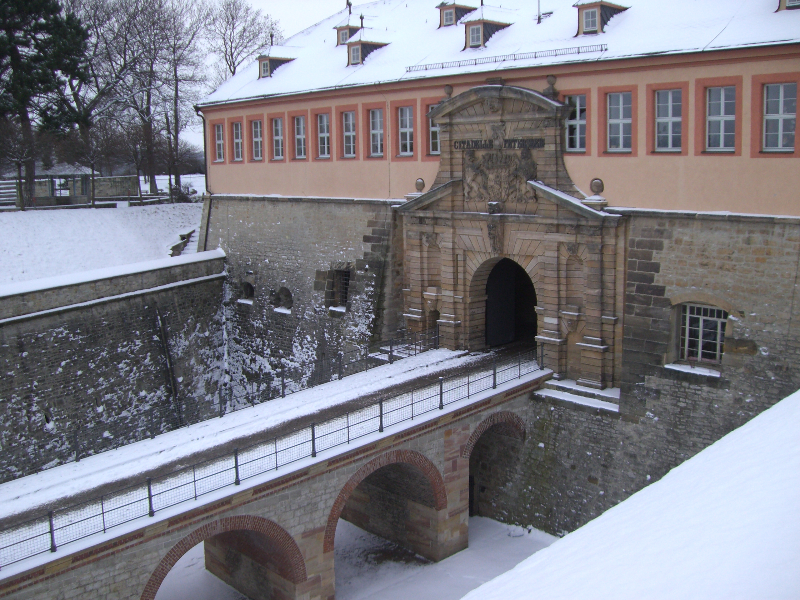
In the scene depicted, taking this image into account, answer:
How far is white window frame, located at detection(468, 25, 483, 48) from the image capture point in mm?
21234

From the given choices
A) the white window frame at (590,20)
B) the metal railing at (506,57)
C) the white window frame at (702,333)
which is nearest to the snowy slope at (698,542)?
the white window frame at (702,333)

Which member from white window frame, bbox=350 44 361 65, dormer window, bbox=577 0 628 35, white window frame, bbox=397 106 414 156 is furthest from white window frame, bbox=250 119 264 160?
dormer window, bbox=577 0 628 35

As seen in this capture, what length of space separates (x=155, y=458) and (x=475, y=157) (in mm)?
10174

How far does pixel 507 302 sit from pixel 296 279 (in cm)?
690

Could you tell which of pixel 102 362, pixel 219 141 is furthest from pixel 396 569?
pixel 219 141

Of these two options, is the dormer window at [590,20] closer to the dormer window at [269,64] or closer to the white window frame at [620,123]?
the white window frame at [620,123]

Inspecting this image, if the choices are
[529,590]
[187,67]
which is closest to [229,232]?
[187,67]

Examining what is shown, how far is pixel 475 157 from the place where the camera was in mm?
20656

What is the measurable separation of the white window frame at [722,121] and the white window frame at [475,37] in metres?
6.26

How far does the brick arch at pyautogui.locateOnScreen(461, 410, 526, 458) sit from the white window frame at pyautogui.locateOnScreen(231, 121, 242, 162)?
13.8 meters

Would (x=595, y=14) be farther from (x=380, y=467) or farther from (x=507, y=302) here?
(x=380, y=467)

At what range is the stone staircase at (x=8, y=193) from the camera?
3043cm

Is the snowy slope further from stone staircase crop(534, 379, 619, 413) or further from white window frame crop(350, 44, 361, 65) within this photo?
white window frame crop(350, 44, 361, 65)

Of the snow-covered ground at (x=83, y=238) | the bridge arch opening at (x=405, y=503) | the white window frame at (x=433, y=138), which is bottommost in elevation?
the bridge arch opening at (x=405, y=503)
